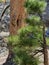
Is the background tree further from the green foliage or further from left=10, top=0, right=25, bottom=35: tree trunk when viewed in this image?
left=10, top=0, right=25, bottom=35: tree trunk

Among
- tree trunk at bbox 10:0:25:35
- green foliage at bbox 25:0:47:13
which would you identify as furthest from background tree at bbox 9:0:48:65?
tree trunk at bbox 10:0:25:35

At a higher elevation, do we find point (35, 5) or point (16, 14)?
point (35, 5)

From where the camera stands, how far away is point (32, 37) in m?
2.79

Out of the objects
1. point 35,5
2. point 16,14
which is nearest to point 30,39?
point 35,5

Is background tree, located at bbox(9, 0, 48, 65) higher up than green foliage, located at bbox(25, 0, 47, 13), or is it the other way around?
green foliage, located at bbox(25, 0, 47, 13)

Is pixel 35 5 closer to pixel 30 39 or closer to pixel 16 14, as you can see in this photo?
pixel 30 39

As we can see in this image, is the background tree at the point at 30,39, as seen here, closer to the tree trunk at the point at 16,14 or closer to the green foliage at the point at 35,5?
the green foliage at the point at 35,5

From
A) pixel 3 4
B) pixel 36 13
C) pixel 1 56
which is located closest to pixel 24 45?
pixel 36 13

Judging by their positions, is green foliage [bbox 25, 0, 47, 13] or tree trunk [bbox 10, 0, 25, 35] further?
tree trunk [bbox 10, 0, 25, 35]

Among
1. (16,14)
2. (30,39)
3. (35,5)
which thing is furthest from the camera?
(16,14)

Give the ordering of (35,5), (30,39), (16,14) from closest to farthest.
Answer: (35,5)
(30,39)
(16,14)

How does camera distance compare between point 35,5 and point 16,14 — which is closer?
point 35,5

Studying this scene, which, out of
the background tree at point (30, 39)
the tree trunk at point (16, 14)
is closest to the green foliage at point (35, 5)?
the background tree at point (30, 39)

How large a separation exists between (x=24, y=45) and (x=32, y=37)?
12 centimetres
